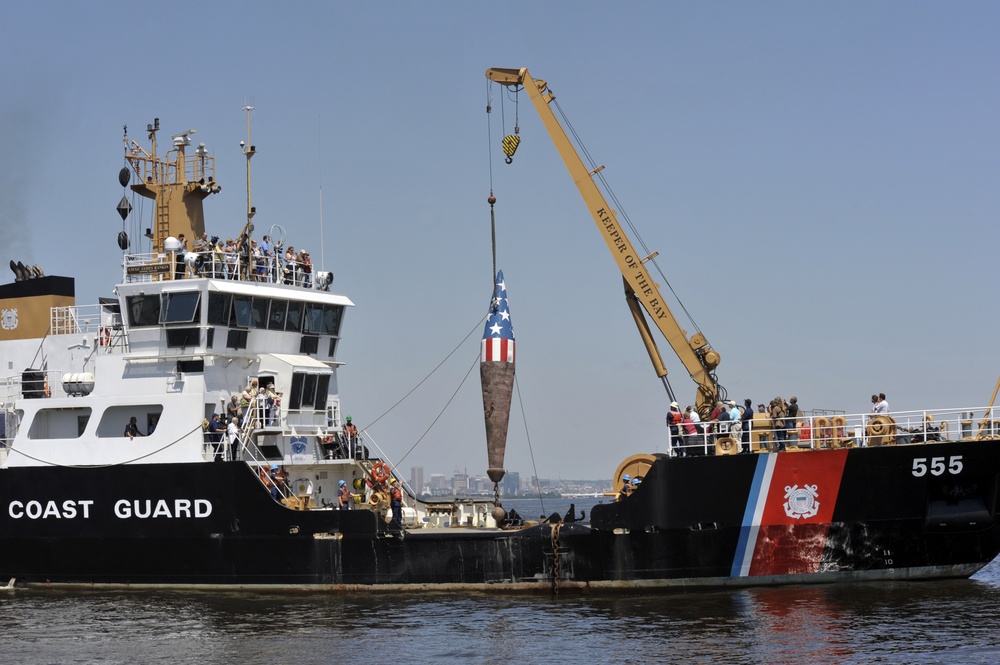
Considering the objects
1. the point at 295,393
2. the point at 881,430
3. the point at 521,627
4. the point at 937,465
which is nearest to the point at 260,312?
the point at 295,393

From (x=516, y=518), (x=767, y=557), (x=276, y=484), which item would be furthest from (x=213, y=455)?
(x=767, y=557)

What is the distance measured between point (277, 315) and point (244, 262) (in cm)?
128

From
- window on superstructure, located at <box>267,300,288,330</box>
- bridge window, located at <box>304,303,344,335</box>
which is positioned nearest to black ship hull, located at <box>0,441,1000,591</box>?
window on superstructure, located at <box>267,300,288,330</box>

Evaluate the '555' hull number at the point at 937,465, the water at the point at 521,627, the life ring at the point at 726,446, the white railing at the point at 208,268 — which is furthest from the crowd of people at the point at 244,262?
the '555' hull number at the point at 937,465

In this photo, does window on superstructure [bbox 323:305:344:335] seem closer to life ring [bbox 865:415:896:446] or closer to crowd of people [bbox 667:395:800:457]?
crowd of people [bbox 667:395:800:457]

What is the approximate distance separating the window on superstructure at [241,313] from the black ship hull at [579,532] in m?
3.15

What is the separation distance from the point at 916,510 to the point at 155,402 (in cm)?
1401

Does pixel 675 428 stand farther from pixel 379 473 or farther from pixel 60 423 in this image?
pixel 60 423

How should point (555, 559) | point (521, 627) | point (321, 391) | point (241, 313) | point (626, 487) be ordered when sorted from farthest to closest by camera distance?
1. point (321, 391)
2. point (241, 313)
3. point (626, 487)
4. point (555, 559)
5. point (521, 627)

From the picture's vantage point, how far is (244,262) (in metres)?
25.9

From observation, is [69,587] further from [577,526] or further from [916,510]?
[916,510]

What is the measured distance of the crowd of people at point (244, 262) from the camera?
25359 millimetres

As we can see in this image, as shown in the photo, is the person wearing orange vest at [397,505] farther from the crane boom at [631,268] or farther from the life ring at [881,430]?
the life ring at [881,430]

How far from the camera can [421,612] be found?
69.7 feet
